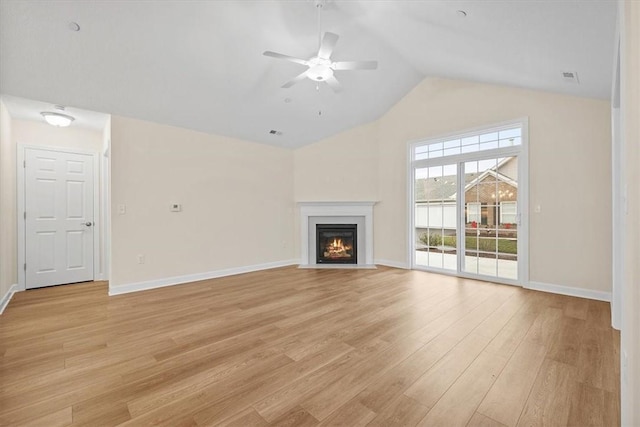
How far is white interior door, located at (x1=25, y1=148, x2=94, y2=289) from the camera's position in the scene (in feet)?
13.7

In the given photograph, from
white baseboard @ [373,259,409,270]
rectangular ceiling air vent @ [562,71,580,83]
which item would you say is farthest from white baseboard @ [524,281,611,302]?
rectangular ceiling air vent @ [562,71,580,83]

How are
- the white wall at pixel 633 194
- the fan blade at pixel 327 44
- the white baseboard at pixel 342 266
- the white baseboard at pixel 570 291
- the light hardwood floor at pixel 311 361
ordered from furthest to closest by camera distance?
1. the white baseboard at pixel 342 266
2. the white baseboard at pixel 570 291
3. the fan blade at pixel 327 44
4. the light hardwood floor at pixel 311 361
5. the white wall at pixel 633 194

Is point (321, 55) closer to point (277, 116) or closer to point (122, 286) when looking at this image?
point (277, 116)

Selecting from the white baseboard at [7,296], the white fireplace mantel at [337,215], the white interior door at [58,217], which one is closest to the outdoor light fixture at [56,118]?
the white interior door at [58,217]

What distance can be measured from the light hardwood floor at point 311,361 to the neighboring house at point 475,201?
1245 mm

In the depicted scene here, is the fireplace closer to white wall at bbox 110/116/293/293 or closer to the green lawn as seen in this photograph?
white wall at bbox 110/116/293/293

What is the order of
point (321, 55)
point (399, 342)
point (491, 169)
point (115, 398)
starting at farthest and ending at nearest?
1. point (491, 169)
2. point (321, 55)
3. point (399, 342)
4. point (115, 398)

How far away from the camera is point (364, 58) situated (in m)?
3.95

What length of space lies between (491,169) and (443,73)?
5.57ft

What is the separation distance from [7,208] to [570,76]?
7.09 metres

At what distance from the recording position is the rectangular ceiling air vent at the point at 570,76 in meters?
2.97

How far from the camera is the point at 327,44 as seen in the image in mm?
2549

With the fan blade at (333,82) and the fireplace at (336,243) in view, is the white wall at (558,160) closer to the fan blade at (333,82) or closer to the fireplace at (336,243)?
the fireplace at (336,243)

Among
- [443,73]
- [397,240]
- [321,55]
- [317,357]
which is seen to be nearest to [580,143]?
[443,73]
